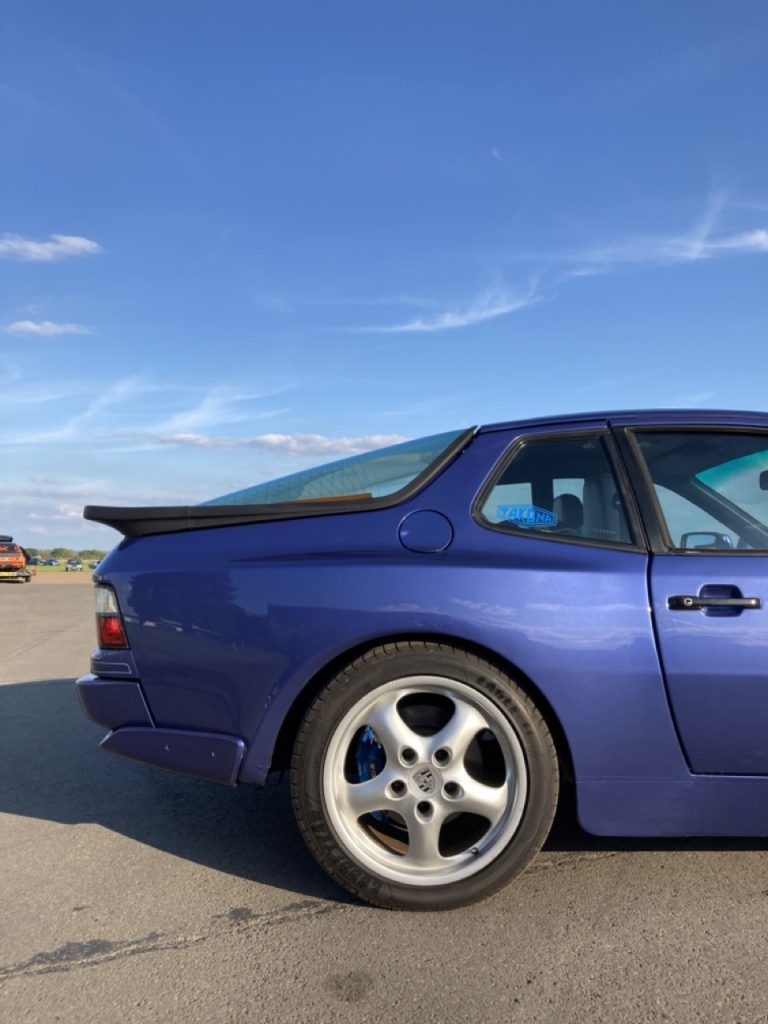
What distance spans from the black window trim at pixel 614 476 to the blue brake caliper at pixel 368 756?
776 millimetres

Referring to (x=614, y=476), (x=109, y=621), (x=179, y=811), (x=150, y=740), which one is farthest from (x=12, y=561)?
(x=614, y=476)

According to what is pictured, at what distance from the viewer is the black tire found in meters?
2.48

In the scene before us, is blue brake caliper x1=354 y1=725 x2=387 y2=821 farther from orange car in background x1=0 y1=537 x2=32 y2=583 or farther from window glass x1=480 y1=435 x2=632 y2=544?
orange car in background x1=0 y1=537 x2=32 y2=583

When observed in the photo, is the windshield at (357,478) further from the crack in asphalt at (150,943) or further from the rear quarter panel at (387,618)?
the crack in asphalt at (150,943)

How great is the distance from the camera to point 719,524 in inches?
109

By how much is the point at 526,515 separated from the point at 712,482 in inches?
28.7

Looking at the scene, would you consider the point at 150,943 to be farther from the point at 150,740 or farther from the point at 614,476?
the point at 614,476

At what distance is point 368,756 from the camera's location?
104 inches

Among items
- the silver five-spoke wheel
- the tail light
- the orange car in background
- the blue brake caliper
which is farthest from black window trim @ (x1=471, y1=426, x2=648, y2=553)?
the orange car in background

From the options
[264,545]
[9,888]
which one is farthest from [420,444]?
[9,888]

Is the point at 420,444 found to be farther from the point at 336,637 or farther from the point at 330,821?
the point at 330,821

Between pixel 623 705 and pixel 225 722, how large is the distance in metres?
1.23

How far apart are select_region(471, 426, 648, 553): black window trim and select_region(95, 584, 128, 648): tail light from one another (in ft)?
4.03

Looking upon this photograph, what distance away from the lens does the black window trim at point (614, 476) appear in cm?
262
